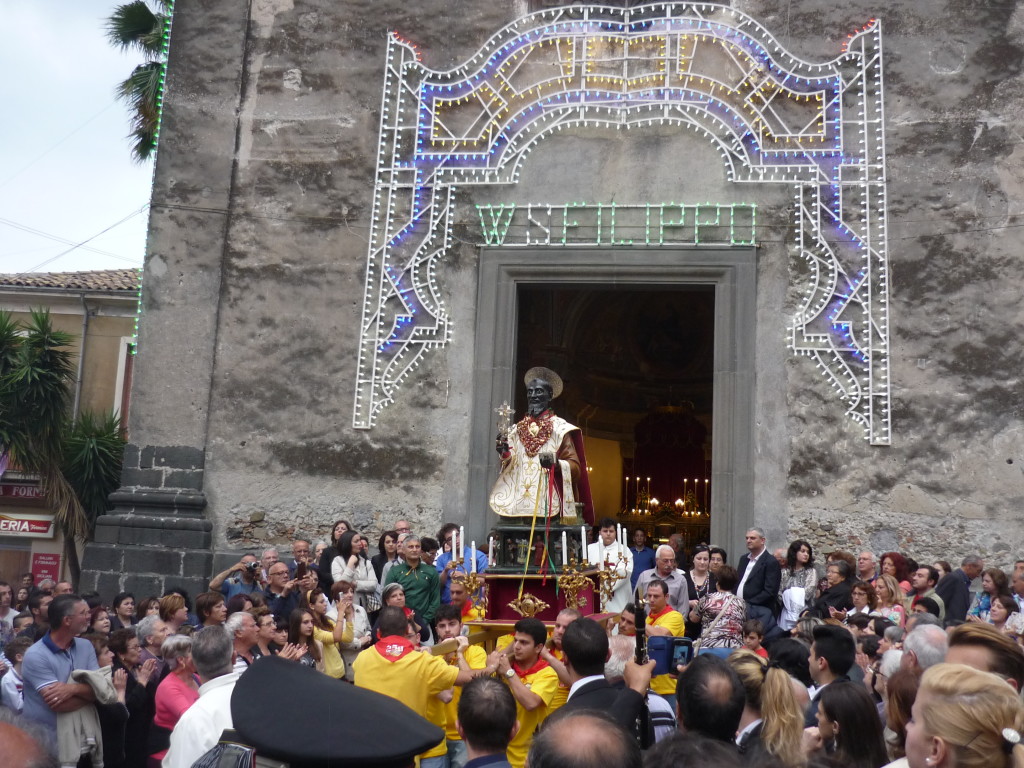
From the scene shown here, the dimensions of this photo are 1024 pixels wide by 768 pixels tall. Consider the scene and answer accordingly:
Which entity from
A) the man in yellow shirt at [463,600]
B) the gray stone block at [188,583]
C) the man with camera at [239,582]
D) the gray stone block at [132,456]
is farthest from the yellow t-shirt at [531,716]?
the gray stone block at [132,456]

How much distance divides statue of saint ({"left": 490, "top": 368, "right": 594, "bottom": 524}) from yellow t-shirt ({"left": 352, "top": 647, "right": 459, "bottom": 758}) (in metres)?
4.42

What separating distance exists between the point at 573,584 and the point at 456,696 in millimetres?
3252

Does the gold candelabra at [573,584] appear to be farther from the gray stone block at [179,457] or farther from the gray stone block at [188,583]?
the gray stone block at [179,457]

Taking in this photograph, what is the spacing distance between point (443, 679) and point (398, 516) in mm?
7223

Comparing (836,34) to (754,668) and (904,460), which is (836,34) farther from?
(754,668)

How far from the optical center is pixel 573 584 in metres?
9.17

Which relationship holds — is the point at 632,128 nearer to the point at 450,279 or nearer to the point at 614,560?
the point at 450,279

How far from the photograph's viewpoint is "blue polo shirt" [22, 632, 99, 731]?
18.3ft

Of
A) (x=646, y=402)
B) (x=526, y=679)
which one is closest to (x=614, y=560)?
(x=526, y=679)

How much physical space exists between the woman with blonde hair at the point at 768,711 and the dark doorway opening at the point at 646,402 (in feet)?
42.4

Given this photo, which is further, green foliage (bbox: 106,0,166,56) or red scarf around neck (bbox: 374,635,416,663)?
green foliage (bbox: 106,0,166,56)

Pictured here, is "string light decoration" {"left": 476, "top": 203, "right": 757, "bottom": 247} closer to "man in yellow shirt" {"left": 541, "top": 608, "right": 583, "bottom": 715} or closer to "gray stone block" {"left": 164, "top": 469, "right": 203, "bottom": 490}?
"gray stone block" {"left": 164, "top": 469, "right": 203, "bottom": 490}

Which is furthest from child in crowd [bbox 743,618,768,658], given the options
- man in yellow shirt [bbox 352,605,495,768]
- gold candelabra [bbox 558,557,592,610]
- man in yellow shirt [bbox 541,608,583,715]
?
gold candelabra [bbox 558,557,592,610]

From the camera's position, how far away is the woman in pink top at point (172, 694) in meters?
5.26
